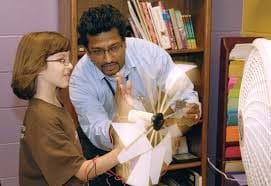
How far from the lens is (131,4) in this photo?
6.52ft

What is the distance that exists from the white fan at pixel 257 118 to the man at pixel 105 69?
0.65 metres

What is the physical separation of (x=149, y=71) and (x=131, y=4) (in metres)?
0.42

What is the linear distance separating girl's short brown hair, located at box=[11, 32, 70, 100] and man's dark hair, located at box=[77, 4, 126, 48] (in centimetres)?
27

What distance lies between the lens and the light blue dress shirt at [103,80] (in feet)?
5.40

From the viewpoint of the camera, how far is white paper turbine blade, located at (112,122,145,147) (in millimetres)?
988

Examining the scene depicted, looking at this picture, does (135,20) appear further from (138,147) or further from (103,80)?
(138,147)

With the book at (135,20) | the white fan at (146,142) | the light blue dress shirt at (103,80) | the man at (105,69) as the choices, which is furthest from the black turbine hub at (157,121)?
the book at (135,20)

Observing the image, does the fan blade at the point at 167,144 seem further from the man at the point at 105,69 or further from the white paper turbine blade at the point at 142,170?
the man at the point at 105,69

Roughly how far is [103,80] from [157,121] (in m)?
0.77

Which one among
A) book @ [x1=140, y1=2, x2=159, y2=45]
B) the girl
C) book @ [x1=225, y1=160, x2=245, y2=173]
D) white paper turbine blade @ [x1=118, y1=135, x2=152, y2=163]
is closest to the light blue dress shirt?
book @ [x1=140, y1=2, x2=159, y2=45]

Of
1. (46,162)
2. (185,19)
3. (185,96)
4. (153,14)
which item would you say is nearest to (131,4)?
(153,14)

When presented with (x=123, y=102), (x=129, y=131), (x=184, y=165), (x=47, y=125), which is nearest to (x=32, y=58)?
(x=47, y=125)

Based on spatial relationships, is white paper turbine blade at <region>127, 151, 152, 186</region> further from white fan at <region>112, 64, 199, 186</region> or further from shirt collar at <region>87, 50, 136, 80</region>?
shirt collar at <region>87, 50, 136, 80</region>

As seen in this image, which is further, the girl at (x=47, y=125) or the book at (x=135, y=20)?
the book at (x=135, y=20)
